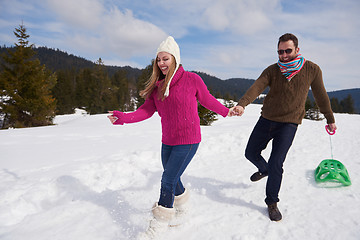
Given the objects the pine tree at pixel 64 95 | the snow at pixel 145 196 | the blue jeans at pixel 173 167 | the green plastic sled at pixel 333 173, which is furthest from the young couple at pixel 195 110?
the pine tree at pixel 64 95

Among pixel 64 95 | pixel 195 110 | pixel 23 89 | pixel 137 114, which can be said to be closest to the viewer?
pixel 195 110

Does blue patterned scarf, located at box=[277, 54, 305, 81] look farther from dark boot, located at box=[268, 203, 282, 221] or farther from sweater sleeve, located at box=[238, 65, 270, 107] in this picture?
dark boot, located at box=[268, 203, 282, 221]

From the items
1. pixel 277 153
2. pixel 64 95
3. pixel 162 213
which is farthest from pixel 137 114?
pixel 64 95

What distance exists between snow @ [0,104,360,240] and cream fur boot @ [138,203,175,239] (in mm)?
229

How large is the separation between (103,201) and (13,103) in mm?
22431

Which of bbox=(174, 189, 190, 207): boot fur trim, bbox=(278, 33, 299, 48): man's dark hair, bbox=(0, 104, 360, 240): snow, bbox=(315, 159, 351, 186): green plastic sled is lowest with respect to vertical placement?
bbox=(0, 104, 360, 240): snow

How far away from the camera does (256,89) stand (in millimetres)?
3184

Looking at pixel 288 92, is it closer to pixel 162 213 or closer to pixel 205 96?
pixel 205 96

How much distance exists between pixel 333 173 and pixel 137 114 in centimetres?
354

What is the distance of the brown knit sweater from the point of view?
300cm

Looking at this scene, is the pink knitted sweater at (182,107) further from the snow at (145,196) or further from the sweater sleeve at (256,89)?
the snow at (145,196)

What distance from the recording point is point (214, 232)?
2.71m

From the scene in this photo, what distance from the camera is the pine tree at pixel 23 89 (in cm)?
2025

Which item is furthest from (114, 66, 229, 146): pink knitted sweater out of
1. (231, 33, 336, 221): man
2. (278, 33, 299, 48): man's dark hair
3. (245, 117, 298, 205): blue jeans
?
(278, 33, 299, 48): man's dark hair
